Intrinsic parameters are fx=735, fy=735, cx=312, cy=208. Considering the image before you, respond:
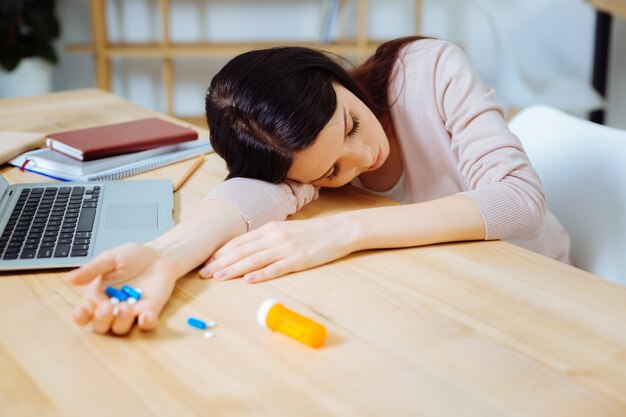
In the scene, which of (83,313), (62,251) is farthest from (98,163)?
(83,313)

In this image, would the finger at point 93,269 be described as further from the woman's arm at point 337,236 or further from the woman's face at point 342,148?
the woman's face at point 342,148

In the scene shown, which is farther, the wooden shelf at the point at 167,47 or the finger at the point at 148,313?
the wooden shelf at the point at 167,47

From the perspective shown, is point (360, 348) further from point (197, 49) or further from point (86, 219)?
point (197, 49)

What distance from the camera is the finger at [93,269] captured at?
0.76m

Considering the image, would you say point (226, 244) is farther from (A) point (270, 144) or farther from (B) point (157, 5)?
(B) point (157, 5)

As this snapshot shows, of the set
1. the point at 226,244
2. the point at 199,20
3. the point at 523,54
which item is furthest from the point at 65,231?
the point at 523,54

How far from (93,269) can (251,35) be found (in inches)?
127

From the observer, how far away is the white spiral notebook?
1.29 meters

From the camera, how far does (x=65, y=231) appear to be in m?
1.00

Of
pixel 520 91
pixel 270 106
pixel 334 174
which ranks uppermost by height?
pixel 270 106

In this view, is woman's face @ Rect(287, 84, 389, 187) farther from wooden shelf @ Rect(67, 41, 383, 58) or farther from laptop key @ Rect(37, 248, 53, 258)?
wooden shelf @ Rect(67, 41, 383, 58)

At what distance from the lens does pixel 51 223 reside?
1.03m

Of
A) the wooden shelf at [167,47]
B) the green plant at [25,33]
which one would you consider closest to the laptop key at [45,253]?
the wooden shelf at [167,47]

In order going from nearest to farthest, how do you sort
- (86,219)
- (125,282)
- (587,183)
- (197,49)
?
1. (125,282)
2. (86,219)
3. (587,183)
4. (197,49)
